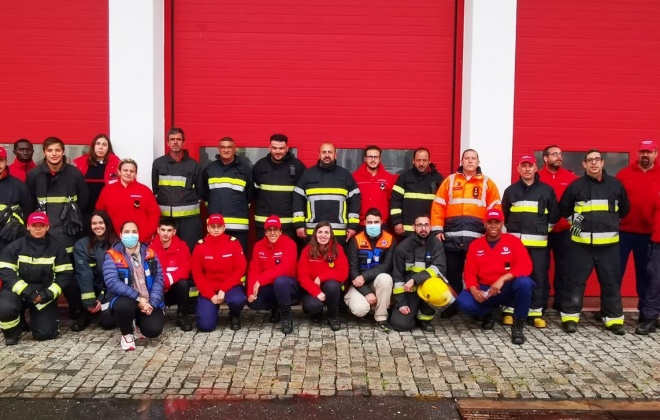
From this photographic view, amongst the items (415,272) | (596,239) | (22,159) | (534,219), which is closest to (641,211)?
(596,239)

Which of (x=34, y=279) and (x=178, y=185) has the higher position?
(x=178, y=185)

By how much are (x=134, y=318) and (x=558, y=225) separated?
15.3 feet

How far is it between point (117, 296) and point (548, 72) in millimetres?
5756

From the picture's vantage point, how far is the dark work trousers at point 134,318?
573cm

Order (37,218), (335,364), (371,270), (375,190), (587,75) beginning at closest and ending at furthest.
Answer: (335,364), (37,218), (371,270), (375,190), (587,75)

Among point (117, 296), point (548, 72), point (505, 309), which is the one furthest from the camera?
point (548, 72)

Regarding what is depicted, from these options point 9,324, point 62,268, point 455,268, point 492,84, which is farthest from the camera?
point 492,84

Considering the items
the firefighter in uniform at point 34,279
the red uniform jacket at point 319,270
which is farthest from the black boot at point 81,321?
the red uniform jacket at point 319,270

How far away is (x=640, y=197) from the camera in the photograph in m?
6.76

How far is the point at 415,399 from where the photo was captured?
4598mm

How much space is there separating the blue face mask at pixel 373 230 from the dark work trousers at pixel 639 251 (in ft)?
8.98

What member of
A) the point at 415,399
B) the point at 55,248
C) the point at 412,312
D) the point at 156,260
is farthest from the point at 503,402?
the point at 55,248

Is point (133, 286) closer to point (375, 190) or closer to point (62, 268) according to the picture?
point (62, 268)

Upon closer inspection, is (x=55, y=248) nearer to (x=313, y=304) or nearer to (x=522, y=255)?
(x=313, y=304)
